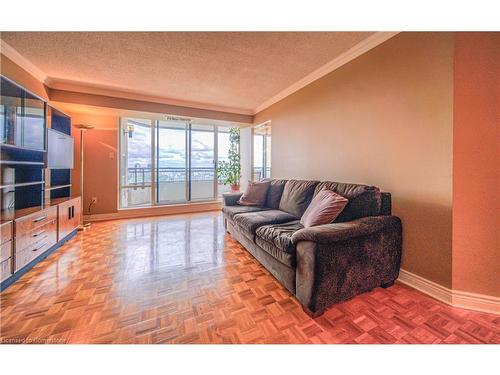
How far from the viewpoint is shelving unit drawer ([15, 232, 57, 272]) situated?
1.87 m

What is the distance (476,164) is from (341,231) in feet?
3.76

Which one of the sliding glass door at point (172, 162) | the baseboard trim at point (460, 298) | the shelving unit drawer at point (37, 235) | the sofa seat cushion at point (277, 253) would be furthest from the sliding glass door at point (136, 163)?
the baseboard trim at point (460, 298)

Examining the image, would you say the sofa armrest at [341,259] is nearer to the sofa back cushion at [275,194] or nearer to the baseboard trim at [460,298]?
the baseboard trim at [460,298]

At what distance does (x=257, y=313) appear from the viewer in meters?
1.46

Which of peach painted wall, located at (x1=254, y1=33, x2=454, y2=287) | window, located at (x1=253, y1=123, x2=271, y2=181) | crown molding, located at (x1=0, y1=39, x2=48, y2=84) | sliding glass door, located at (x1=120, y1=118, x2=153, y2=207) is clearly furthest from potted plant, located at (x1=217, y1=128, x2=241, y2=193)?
crown molding, located at (x1=0, y1=39, x2=48, y2=84)

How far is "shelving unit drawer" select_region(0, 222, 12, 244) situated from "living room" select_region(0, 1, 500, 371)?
0.04m

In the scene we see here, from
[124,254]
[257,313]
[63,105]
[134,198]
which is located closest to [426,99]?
[257,313]

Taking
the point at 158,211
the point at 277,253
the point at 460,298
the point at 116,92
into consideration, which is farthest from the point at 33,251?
the point at 460,298

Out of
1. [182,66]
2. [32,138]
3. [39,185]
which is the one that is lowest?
[39,185]

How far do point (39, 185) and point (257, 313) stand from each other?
291 cm

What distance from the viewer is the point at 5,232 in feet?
5.60
